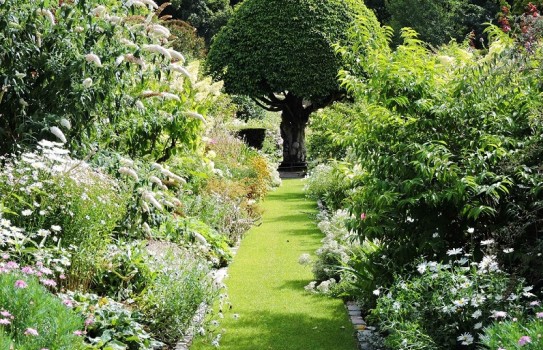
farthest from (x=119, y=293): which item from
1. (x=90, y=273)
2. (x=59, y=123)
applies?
(x=59, y=123)

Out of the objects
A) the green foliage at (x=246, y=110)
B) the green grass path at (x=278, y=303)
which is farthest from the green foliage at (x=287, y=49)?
the green grass path at (x=278, y=303)

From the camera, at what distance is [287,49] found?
62.4ft

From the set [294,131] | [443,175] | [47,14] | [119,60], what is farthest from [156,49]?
[294,131]

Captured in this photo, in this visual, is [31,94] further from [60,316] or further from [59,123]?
[60,316]

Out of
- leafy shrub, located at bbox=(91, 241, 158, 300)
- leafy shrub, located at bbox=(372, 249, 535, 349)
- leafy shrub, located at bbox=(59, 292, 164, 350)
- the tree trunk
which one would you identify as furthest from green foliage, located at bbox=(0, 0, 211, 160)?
the tree trunk

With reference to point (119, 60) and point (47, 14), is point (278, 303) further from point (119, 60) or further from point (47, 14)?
point (47, 14)

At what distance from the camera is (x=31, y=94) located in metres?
5.96

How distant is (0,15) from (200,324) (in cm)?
290

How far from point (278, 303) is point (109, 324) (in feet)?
8.28

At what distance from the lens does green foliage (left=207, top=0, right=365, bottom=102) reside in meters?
18.9

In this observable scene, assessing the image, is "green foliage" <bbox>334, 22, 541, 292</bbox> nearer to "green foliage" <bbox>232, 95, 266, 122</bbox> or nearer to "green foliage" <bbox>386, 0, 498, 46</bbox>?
"green foliage" <bbox>232, 95, 266, 122</bbox>

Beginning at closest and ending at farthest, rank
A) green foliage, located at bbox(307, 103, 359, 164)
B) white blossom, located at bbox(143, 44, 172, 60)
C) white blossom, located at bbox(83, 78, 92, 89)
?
white blossom, located at bbox(83, 78, 92, 89) → white blossom, located at bbox(143, 44, 172, 60) → green foliage, located at bbox(307, 103, 359, 164)

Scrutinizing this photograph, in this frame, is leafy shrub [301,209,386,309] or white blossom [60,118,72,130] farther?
leafy shrub [301,209,386,309]

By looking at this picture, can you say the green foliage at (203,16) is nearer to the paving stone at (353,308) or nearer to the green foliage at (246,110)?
the green foliage at (246,110)
